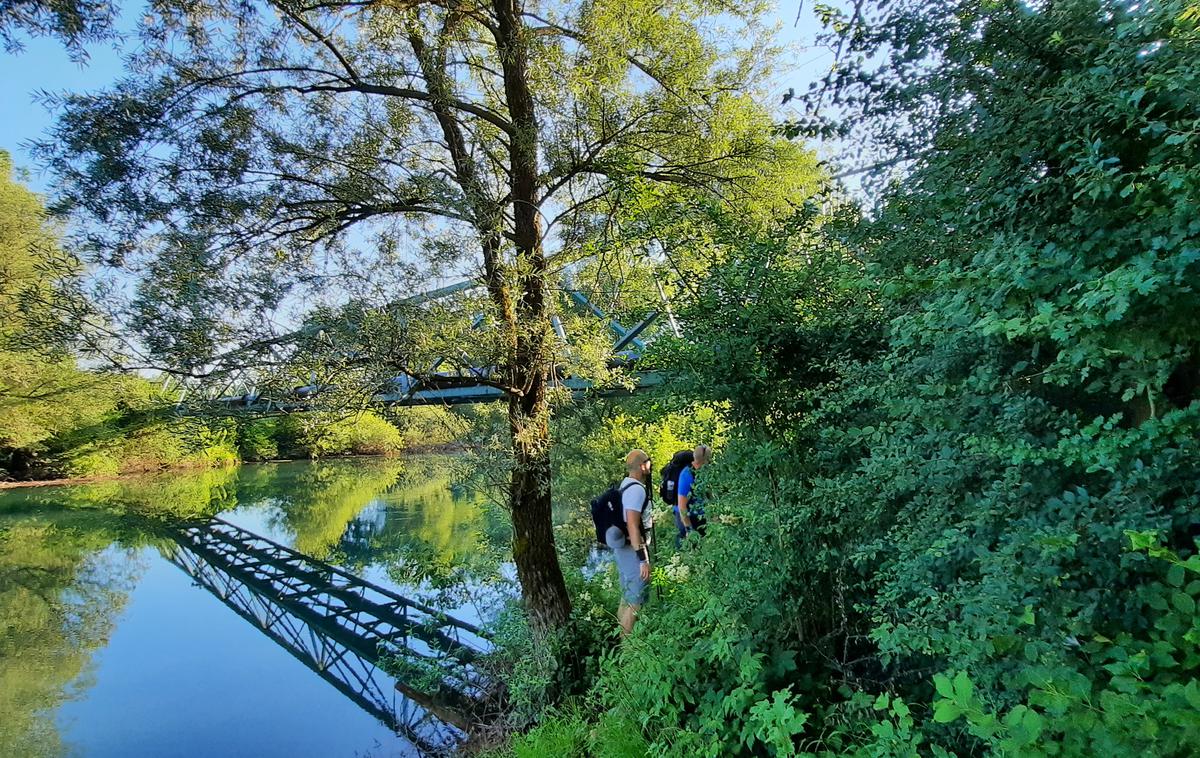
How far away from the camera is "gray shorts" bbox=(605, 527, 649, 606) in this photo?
3.99 metres

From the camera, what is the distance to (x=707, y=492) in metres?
3.25

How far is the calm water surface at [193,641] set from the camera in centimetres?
575

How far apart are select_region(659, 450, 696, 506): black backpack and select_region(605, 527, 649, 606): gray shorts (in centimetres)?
133

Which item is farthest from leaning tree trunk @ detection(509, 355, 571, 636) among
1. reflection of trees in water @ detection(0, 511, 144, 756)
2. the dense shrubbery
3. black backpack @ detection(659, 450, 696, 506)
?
reflection of trees in water @ detection(0, 511, 144, 756)

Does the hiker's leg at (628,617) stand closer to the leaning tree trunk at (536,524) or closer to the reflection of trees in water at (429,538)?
the leaning tree trunk at (536,524)

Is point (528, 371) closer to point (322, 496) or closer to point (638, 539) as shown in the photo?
point (638, 539)

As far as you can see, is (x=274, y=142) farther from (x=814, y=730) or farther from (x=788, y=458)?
(x=814, y=730)

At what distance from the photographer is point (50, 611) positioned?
31.6 ft

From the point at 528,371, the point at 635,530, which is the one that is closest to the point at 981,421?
the point at 635,530

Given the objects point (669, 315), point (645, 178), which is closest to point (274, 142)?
point (645, 178)

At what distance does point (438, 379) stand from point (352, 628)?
5388 millimetres

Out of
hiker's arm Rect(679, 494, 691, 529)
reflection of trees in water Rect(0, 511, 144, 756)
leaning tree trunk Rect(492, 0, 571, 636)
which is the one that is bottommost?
hiker's arm Rect(679, 494, 691, 529)

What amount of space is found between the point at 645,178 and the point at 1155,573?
14.3ft

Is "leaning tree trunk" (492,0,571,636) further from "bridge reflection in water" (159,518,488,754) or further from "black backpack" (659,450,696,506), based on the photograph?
"black backpack" (659,450,696,506)
